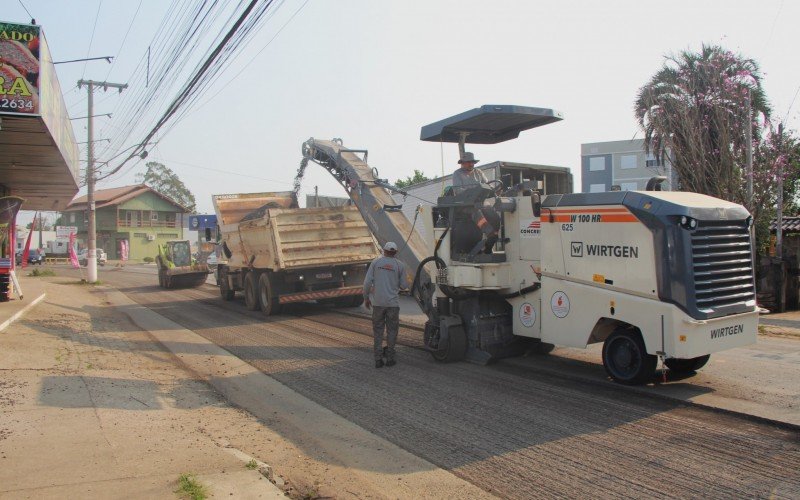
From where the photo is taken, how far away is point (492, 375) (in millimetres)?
7832

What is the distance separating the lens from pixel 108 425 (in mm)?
5770

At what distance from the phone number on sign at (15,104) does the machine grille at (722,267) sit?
996cm

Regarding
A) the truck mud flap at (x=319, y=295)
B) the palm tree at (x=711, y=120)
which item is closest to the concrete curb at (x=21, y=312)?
the truck mud flap at (x=319, y=295)

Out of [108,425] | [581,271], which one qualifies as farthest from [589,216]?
[108,425]

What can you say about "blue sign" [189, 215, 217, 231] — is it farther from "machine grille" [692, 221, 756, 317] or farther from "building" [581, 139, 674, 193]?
"building" [581, 139, 674, 193]

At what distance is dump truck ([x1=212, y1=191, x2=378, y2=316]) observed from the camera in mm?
13969

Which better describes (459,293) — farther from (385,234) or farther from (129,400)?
(129,400)

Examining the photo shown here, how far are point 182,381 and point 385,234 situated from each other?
4.67m

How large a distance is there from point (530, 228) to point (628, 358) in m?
2.01

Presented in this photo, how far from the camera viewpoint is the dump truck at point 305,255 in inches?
550

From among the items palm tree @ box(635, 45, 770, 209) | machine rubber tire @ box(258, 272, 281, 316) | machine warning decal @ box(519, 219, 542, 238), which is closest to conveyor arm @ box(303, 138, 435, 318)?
machine warning decal @ box(519, 219, 542, 238)

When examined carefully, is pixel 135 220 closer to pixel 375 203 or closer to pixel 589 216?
pixel 375 203

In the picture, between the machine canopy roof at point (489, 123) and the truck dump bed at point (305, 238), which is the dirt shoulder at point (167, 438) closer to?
the machine canopy roof at point (489, 123)

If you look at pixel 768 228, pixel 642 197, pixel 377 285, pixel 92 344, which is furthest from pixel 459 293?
pixel 768 228
